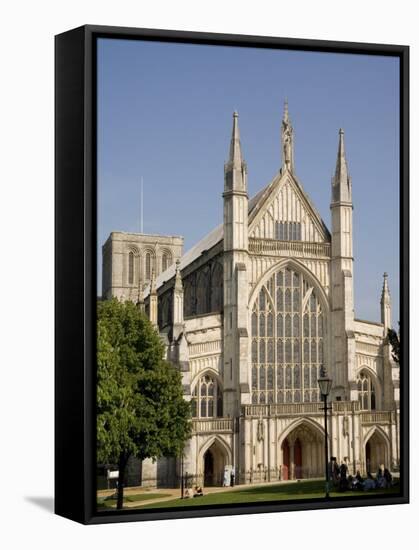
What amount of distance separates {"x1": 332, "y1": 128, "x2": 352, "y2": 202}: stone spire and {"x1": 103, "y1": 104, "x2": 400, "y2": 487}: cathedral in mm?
24

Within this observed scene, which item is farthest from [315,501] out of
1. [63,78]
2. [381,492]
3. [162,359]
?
[63,78]

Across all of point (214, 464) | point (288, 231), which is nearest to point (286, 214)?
point (288, 231)

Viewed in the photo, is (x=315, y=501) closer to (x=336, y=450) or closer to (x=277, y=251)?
(x=336, y=450)

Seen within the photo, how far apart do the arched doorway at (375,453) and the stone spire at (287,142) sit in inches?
212

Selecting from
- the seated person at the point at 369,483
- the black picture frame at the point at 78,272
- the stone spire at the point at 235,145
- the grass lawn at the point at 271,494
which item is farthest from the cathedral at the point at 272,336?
the black picture frame at the point at 78,272

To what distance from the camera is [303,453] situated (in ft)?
96.7

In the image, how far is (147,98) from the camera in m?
26.9

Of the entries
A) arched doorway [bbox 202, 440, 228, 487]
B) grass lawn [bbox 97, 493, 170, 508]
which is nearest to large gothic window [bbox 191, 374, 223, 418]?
arched doorway [bbox 202, 440, 228, 487]

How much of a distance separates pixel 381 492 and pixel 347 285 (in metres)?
3.99

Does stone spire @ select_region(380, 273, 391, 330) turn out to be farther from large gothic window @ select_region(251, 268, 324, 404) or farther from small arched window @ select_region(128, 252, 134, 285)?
small arched window @ select_region(128, 252, 134, 285)

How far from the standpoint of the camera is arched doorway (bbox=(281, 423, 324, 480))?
28.8 meters

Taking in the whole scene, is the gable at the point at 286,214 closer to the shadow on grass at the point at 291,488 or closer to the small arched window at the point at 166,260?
the small arched window at the point at 166,260

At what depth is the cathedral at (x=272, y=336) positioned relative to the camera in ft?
92.7

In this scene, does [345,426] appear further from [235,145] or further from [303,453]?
[235,145]
